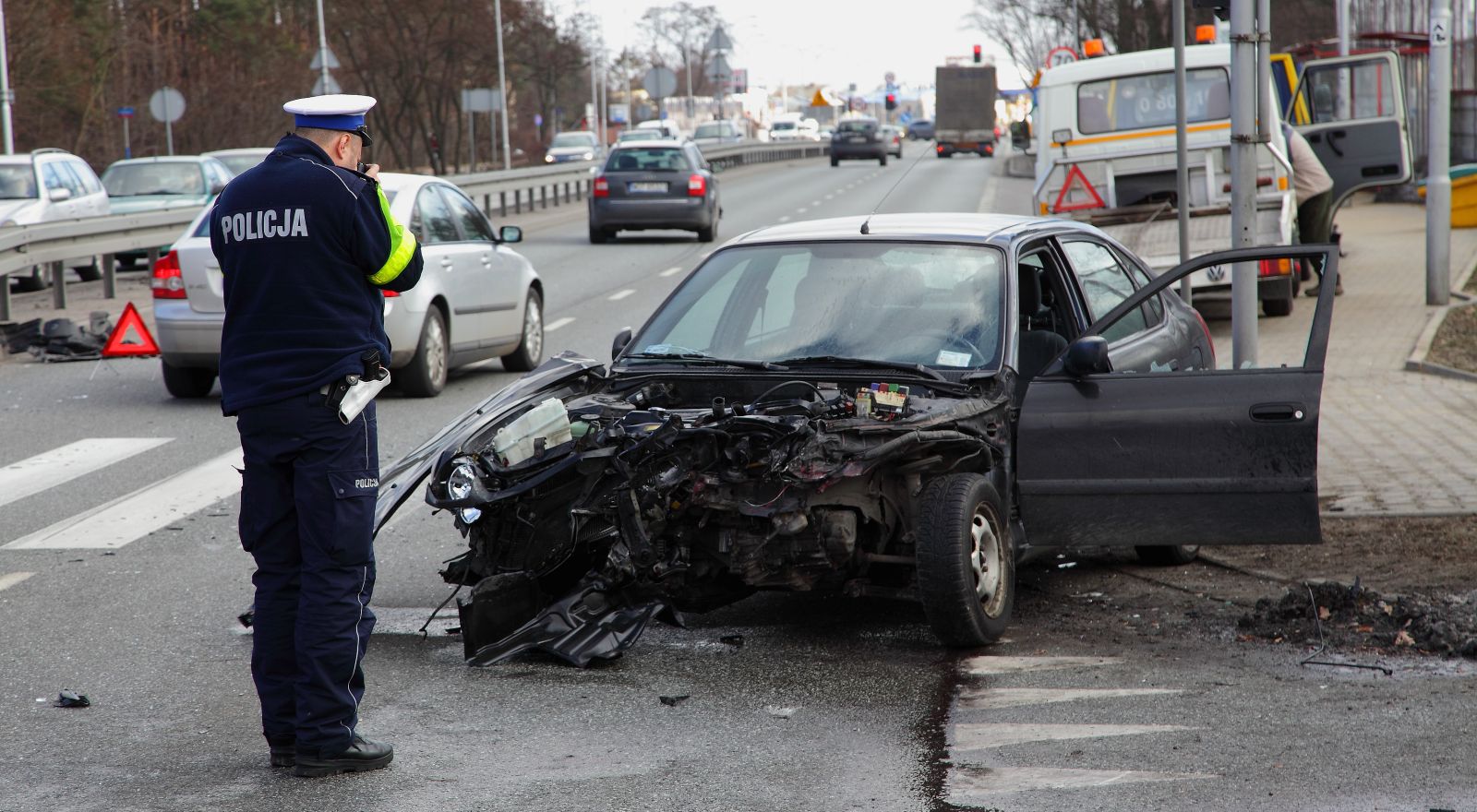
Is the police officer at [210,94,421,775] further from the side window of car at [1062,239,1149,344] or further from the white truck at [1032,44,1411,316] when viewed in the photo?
the white truck at [1032,44,1411,316]

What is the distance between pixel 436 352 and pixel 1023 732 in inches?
324

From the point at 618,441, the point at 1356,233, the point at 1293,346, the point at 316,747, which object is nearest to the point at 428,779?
the point at 316,747

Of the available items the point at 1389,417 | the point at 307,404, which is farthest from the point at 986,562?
the point at 1389,417

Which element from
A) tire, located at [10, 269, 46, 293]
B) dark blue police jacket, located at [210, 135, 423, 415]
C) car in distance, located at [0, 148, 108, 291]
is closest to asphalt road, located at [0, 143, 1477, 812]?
dark blue police jacket, located at [210, 135, 423, 415]

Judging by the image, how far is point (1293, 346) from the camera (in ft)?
48.2

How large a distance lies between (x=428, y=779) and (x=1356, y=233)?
2578 centimetres

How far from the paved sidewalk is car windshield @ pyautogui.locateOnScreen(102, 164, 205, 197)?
54.3 feet

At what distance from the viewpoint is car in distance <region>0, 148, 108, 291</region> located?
2211cm

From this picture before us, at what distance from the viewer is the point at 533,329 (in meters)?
14.5

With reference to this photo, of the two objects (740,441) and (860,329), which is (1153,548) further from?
(740,441)

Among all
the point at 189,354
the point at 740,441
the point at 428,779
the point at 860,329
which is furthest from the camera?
the point at 189,354

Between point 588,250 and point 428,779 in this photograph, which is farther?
point 588,250

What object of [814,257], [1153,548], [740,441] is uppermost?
[814,257]

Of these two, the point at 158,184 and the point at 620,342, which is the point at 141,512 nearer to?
the point at 620,342
